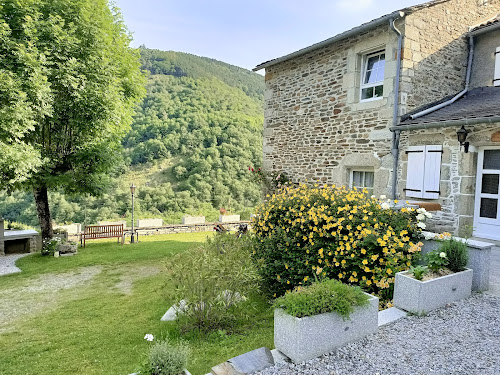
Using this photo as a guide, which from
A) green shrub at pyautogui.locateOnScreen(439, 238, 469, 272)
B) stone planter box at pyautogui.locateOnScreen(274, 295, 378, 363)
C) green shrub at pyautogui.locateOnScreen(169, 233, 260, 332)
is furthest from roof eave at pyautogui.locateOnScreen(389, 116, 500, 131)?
green shrub at pyautogui.locateOnScreen(169, 233, 260, 332)

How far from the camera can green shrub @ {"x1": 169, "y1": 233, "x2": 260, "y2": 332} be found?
419 cm

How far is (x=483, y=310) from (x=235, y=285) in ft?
9.96

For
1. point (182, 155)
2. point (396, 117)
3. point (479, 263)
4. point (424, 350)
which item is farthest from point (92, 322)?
point (182, 155)

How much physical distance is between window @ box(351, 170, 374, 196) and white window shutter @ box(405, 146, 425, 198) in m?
1.05

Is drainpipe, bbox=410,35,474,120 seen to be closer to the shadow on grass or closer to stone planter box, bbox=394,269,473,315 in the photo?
stone planter box, bbox=394,269,473,315

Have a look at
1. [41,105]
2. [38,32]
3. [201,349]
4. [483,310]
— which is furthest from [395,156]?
[38,32]

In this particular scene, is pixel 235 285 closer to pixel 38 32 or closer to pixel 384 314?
pixel 384 314

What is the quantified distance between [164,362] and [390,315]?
102 inches

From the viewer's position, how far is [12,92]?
286 inches

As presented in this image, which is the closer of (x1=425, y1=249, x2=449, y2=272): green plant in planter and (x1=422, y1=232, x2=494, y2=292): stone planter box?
(x1=425, y1=249, x2=449, y2=272): green plant in planter

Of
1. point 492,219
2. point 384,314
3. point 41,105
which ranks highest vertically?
point 41,105

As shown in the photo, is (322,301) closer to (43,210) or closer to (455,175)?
(455,175)

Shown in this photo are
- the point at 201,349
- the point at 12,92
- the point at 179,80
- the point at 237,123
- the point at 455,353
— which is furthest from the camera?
the point at 179,80

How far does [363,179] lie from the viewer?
27.6 ft
